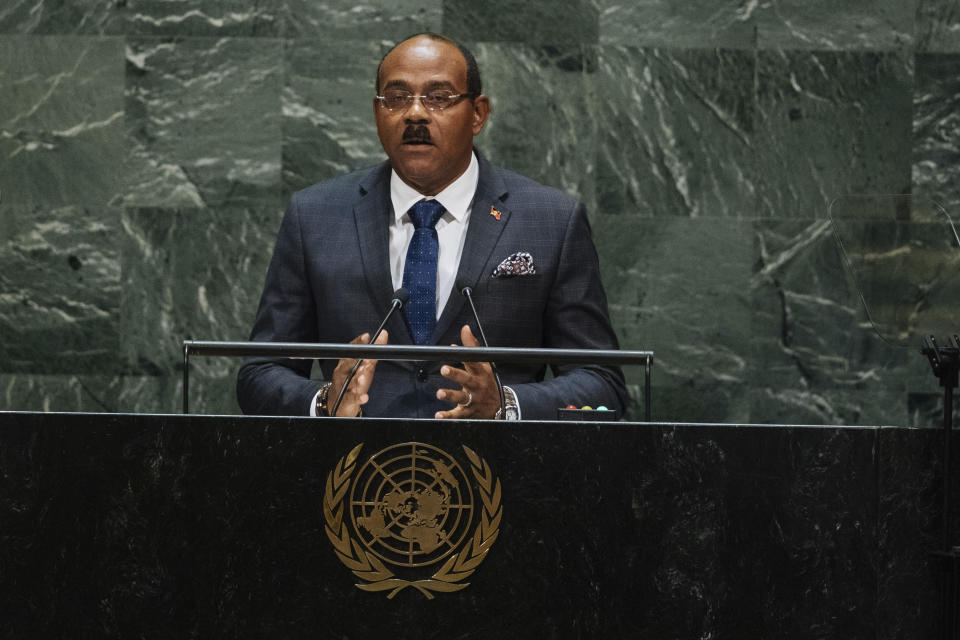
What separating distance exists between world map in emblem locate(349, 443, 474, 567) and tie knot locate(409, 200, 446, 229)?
1215mm

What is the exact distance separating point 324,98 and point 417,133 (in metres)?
1.53

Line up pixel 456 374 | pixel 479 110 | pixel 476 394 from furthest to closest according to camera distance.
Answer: pixel 479 110, pixel 476 394, pixel 456 374

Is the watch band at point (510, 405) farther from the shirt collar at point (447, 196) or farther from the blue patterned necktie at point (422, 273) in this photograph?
the shirt collar at point (447, 196)

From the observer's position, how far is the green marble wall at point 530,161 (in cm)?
477

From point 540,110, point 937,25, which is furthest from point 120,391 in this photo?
point 937,25

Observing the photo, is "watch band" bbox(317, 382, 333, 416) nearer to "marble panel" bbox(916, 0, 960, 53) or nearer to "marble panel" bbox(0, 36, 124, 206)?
"marble panel" bbox(0, 36, 124, 206)

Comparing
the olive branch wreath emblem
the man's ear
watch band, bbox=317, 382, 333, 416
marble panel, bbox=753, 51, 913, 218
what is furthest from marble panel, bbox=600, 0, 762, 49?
the olive branch wreath emblem

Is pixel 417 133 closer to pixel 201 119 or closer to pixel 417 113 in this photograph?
pixel 417 113

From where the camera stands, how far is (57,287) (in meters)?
4.77

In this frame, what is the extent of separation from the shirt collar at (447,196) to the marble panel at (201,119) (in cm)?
149

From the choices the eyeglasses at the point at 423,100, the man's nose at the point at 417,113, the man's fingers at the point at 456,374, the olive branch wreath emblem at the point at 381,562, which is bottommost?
the olive branch wreath emblem at the point at 381,562

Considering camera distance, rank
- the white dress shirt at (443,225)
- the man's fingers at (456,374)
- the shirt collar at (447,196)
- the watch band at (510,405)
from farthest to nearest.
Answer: the shirt collar at (447,196), the white dress shirt at (443,225), the watch band at (510,405), the man's fingers at (456,374)

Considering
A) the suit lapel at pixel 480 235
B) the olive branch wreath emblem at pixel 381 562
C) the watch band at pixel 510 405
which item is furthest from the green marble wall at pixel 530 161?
the olive branch wreath emblem at pixel 381 562

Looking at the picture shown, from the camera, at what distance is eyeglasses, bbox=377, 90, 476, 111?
3355 millimetres
